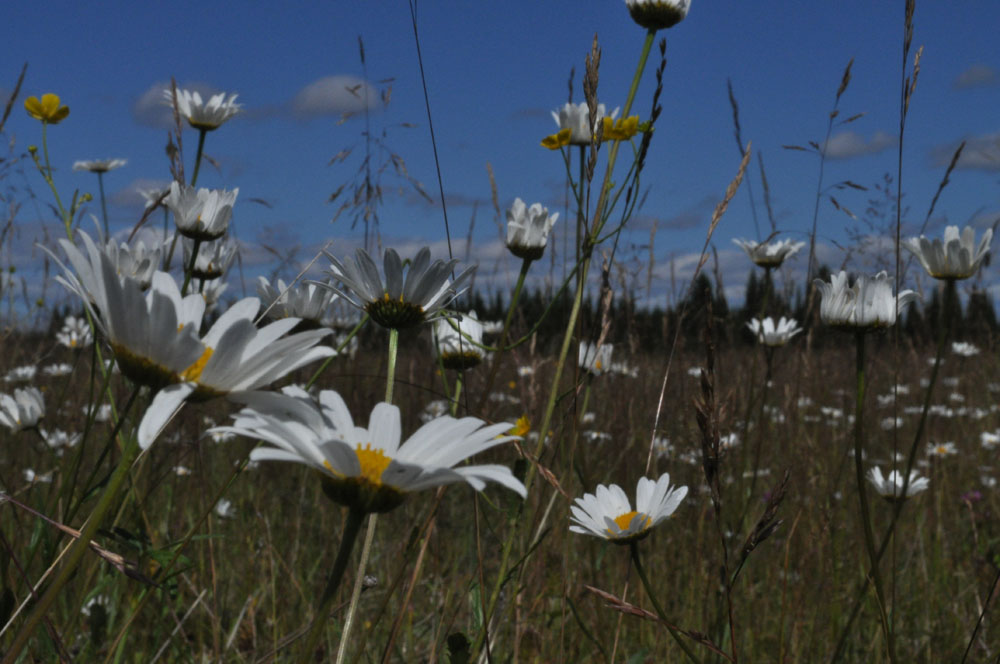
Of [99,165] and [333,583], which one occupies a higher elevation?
[99,165]

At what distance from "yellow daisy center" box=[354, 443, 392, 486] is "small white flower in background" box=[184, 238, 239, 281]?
933 mm

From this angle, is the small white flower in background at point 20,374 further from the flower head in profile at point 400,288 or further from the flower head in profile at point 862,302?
the flower head in profile at point 862,302

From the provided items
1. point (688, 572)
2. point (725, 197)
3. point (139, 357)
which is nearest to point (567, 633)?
point (688, 572)

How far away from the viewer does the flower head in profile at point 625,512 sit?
1.05 meters

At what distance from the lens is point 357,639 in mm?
1652

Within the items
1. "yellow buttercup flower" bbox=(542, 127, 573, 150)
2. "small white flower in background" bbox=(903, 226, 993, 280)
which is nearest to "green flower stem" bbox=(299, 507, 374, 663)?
"yellow buttercup flower" bbox=(542, 127, 573, 150)

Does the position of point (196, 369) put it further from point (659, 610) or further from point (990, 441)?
point (990, 441)

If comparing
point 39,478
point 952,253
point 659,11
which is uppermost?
point 659,11

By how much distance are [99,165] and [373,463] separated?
6.79 ft

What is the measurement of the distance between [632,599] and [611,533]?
83 centimetres

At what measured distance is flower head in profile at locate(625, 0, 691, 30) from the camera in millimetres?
1470

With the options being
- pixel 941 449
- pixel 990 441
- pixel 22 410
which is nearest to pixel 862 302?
pixel 22 410

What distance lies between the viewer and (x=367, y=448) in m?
0.63

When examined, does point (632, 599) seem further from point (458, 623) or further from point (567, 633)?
point (458, 623)
